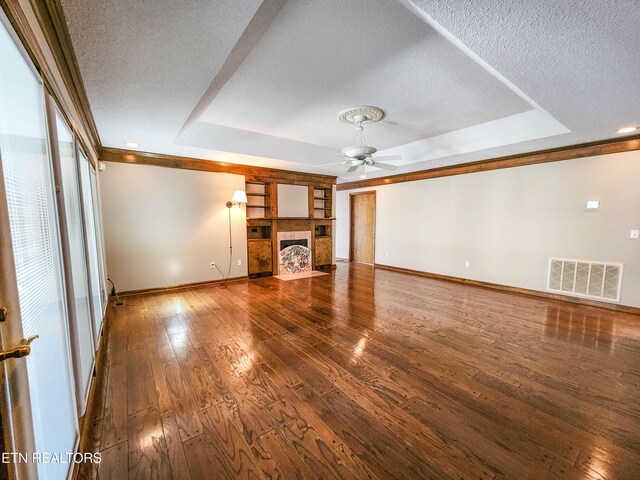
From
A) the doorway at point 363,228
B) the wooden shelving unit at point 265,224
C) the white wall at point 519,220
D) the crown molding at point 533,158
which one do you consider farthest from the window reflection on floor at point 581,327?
the wooden shelving unit at point 265,224

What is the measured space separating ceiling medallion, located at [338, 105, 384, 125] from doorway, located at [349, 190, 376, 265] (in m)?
3.84

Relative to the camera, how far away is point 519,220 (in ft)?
14.7

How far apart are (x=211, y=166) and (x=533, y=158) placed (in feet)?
18.5

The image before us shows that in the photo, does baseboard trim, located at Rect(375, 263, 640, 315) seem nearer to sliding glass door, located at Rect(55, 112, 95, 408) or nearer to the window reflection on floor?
the window reflection on floor

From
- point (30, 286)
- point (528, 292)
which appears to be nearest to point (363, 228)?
point (528, 292)

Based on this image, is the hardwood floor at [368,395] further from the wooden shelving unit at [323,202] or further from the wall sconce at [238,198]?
the wooden shelving unit at [323,202]

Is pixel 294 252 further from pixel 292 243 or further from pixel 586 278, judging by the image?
pixel 586 278

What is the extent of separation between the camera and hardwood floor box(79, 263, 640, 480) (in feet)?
4.54

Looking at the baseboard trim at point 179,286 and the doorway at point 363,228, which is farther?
the doorway at point 363,228

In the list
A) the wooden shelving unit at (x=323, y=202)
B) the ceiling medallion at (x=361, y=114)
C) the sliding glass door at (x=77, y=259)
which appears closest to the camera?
the sliding glass door at (x=77, y=259)

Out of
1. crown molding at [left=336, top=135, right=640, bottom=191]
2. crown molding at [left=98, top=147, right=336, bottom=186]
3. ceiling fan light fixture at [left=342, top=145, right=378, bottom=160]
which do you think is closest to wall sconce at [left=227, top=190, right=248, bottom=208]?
crown molding at [left=98, top=147, right=336, bottom=186]

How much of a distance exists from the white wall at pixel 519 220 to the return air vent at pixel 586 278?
9 cm

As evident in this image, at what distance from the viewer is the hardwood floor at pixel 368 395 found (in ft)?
4.54

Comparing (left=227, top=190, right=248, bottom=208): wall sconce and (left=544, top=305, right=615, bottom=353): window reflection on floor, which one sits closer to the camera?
(left=544, top=305, right=615, bottom=353): window reflection on floor
